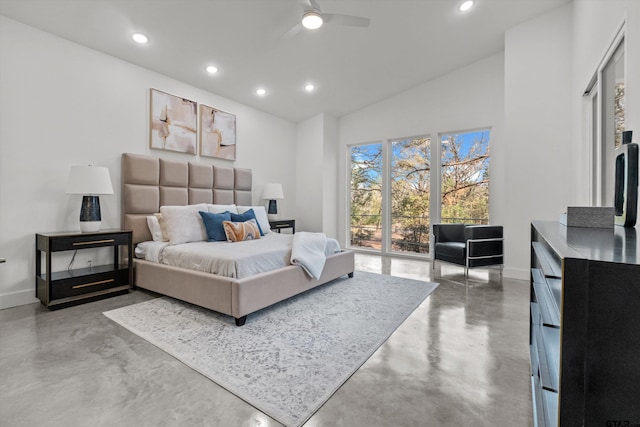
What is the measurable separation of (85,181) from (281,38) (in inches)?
101

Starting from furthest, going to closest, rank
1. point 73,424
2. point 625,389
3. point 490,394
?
point 490,394 < point 73,424 < point 625,389

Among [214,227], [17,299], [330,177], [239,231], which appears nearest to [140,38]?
[214,227]

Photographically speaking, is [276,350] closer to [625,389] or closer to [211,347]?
[211,347]

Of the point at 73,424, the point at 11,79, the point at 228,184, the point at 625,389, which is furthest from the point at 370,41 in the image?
the point at 73,424

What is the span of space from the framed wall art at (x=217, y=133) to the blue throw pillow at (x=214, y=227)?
1.33 m

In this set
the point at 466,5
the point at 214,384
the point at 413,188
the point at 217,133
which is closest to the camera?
the point at 214,384

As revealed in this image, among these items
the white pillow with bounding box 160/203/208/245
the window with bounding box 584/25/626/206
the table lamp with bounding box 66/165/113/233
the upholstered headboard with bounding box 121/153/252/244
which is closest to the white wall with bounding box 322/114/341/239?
the upholstered headboard with bounding box 121/153/252/244

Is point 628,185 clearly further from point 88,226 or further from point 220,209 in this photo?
point 88,226

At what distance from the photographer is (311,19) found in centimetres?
280

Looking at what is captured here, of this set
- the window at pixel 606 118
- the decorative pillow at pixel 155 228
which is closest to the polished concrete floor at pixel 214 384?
the decorative pillow at pixel 155 228

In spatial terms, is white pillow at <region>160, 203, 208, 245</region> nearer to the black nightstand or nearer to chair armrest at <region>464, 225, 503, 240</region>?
the black nightstand

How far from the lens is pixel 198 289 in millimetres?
2768

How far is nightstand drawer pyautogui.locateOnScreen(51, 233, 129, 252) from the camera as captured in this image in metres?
2.87

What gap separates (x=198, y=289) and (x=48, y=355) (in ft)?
3.52
